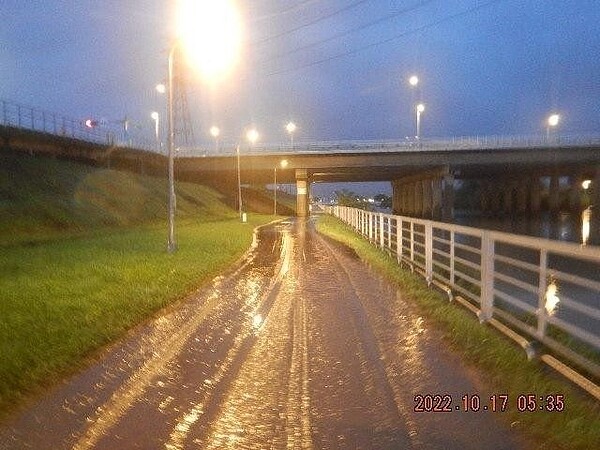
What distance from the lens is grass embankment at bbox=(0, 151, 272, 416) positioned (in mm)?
7324

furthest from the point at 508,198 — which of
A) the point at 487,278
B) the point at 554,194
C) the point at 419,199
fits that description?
the point at 487,278

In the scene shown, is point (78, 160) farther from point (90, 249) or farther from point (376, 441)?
point (376, 441)

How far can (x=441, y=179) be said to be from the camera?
6562cm

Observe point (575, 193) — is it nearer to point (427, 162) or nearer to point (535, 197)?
point (535, 197)

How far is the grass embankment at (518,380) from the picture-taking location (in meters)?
4.84

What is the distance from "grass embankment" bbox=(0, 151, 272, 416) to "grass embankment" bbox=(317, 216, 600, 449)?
4357 millimetres

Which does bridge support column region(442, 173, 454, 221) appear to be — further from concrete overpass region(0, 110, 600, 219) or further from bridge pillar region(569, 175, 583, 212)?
bridge pillar region(569, 175, 583, 212)

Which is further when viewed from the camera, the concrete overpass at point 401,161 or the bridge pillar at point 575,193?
the bridge pillar at point 575,193

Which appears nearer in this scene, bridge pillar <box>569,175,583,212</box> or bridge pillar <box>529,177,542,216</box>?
bridge pillar <box>529,177,542,216</box>

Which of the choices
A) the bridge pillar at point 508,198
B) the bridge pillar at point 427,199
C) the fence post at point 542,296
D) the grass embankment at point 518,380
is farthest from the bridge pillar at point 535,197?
the fence post at point 542,296

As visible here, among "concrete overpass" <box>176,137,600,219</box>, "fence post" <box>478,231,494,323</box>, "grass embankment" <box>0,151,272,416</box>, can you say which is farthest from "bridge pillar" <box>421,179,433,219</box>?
"fence post" <box>478,231,494,323</box>

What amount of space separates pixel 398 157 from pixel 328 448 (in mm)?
59773

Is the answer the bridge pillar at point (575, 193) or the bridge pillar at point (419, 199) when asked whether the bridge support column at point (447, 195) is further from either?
the bridge pillar at point (575, 193)

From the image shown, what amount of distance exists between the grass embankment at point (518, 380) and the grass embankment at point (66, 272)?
436cm
